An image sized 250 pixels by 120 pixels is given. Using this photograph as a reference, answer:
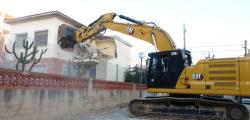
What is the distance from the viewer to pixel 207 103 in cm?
1102

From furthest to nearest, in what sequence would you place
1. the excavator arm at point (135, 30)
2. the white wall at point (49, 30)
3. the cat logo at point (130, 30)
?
the white wall at point (49, 30) < the cat logo at point (130, 30) < the excavator arm at point (135, 30)

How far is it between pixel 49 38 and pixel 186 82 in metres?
11.7

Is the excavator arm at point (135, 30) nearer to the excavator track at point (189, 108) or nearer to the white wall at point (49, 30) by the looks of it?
the excavator track at point (189, 108)

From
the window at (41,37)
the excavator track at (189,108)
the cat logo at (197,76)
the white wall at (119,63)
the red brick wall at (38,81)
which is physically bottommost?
the excavator track at (189,108)

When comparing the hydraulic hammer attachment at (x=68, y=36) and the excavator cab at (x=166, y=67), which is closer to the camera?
the excavator cab at (x=166, y=67)

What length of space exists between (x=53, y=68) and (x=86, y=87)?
21.7ft

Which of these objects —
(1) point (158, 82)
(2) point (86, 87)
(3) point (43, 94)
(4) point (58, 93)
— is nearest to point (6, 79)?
(3) point (43, 94)

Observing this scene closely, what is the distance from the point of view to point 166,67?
11.7 m

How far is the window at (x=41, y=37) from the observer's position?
19966 mm

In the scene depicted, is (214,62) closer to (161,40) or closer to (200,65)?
(200,65)

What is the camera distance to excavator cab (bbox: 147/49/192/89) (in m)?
11.3

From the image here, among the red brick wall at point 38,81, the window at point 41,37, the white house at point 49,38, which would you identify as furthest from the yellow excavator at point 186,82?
the window at point 41,37

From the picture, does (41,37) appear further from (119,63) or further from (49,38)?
(119,63)

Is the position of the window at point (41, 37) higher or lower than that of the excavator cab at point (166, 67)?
higher
